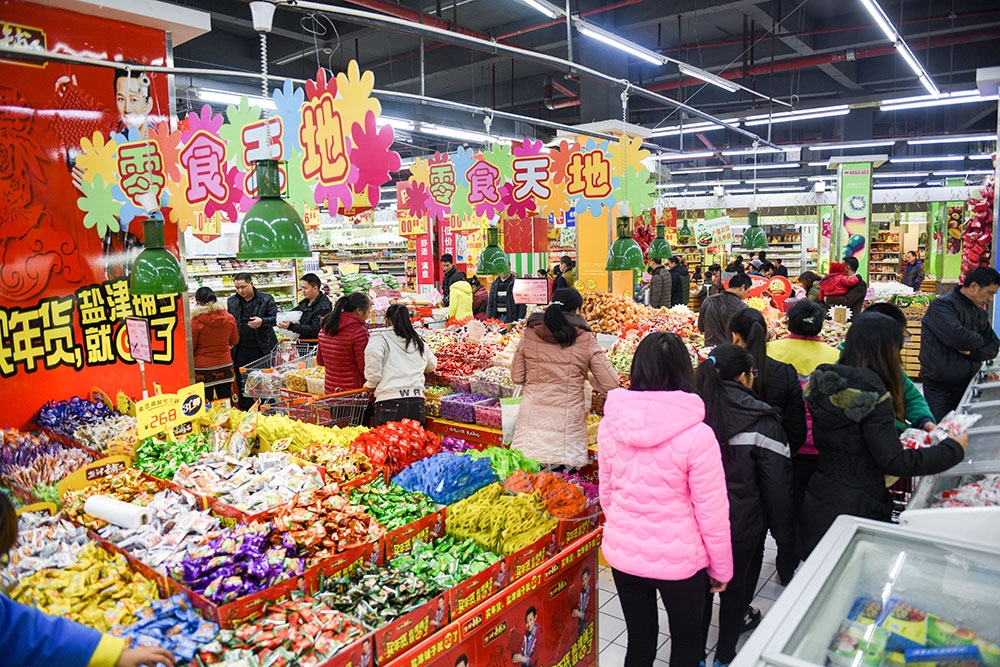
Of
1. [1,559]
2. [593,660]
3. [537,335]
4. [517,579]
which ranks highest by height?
[537,335]

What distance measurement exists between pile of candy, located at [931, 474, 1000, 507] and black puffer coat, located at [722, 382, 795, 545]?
0.61 metres

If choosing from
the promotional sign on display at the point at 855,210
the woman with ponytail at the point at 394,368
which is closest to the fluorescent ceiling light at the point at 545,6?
the woman with ponytail at the point at 394,368

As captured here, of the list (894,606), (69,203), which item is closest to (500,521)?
(894,606)

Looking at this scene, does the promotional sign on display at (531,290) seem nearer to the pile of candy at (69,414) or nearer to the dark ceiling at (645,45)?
the dark ceiling at (645,45)

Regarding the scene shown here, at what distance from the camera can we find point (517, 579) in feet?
9.34

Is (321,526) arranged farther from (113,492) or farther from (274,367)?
(274,367)

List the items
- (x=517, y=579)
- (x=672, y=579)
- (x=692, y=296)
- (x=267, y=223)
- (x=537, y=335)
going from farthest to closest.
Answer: (x=692, y=296) → (x=537, y=335) → (x=267, y=223) → (x=517, y=579) → (x=672, y=579)

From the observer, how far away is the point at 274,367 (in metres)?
7.13

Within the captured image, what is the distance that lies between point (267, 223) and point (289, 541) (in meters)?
1.52

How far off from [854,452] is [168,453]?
3.68 metres

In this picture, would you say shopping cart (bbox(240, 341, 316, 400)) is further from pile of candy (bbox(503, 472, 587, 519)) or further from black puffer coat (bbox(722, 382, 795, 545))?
black puffer coat (bbox(722, 382, 795, 545))

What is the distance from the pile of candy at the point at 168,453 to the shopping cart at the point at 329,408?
2.61ft

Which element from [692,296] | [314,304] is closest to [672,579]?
[314,304]

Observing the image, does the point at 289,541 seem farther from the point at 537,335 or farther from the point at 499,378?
the point at 499,378
